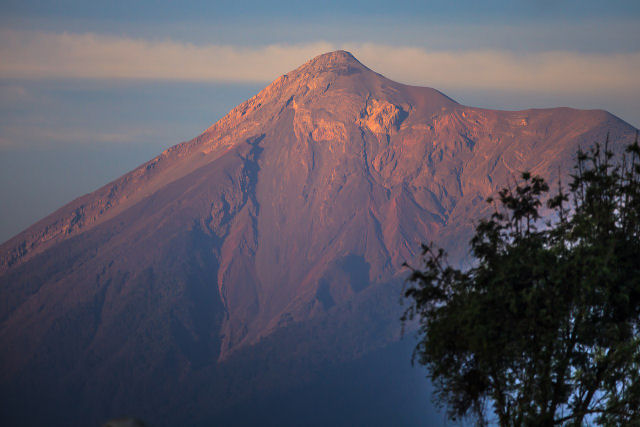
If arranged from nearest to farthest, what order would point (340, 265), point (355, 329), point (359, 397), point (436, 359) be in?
point (436, 359) < point (359, 397) < point (355, 329) < point (340, 265)

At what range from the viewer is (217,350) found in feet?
610

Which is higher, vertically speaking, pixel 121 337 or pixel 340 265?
pixel 340 265

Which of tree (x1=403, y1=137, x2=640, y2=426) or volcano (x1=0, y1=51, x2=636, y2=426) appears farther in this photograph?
volcano (x1=0, y1=51, x2=636, y2=426)

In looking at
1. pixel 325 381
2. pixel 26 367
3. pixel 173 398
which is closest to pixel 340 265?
pixel 325 381

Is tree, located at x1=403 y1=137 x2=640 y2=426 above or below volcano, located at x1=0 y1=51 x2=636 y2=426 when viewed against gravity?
above

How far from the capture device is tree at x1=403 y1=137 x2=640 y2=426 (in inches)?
688

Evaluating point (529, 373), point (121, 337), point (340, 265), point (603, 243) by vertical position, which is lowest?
point (121, 337)

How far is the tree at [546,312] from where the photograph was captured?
1748 cm

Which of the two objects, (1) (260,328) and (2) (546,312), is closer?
(2) (546,312)

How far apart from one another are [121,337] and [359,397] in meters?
60.2

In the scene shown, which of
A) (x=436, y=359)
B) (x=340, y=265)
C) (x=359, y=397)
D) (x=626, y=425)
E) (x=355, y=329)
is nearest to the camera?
(x=626, y=425)

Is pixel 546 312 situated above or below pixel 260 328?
above

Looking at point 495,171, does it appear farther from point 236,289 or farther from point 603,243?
point 603,243

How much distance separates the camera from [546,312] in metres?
17.6
